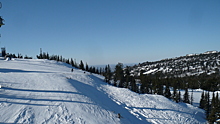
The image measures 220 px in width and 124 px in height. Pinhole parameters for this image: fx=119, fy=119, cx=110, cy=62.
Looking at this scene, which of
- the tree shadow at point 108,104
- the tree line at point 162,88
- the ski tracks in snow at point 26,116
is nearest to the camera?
the ski tracks in snow at point 26,116

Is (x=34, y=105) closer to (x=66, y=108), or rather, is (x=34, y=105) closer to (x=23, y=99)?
(x=23, y=99)

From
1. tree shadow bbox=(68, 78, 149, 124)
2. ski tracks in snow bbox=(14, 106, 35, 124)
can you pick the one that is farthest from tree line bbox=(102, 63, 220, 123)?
ski tracks in snow bbox=(14, 106, 35, 124)

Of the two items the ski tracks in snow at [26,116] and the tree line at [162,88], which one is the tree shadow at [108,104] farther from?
the tree line at [162,88]

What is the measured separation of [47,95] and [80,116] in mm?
6128

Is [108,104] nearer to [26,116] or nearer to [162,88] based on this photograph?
[26,116]

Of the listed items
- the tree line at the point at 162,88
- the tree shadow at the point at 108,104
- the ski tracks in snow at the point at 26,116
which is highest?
the ski tracks in snow at the point at 26,116

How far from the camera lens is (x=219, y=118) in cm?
2747

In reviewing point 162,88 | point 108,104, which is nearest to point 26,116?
point 108,104

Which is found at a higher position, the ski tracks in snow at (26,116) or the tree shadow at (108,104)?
the ski tracks in snow at (26,116)

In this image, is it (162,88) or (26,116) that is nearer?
(26,116)

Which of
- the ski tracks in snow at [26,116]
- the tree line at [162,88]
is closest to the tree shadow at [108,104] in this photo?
the ski tracks in snow at [26,116]

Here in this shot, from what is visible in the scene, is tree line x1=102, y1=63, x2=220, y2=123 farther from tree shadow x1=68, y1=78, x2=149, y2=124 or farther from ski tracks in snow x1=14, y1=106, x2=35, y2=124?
ski tracks in snow x1=14, y1=106, x2=35, y2=124

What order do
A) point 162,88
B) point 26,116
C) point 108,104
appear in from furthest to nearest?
point 162,88
point 108,104
point 26,116

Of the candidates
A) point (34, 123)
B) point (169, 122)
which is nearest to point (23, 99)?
point (34, 123)
